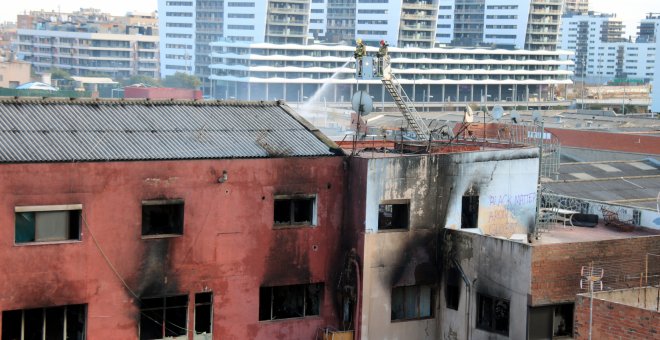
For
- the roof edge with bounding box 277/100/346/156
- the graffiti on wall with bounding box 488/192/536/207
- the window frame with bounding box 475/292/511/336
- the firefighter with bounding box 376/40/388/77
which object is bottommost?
the window frame with bounding box 475/292/511/336

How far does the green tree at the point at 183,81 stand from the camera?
181413 millimetres

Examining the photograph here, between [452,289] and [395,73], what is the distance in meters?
146

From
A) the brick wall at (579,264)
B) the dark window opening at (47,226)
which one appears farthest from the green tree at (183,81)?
the dark window opening at (47,226)

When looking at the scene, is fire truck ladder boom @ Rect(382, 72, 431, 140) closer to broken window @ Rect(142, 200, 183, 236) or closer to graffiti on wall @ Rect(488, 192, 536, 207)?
graffiti on wall @ Rect(488, 192, 536, 207)

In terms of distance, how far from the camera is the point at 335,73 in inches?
6737

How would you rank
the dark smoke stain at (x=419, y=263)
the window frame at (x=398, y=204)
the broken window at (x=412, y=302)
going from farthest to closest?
1. the broken window at (x=412, y=302)
2. the dark smoke stain at (x=419, y=263)
3. the window frame at (x=398, y=204)

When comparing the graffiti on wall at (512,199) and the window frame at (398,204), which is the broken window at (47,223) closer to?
the window frame at (398,204)

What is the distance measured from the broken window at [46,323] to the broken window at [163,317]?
1.30m

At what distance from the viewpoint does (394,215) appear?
24312 millimetres

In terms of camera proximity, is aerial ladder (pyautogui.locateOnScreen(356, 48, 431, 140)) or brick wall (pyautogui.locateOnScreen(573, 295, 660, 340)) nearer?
brick wall (pyautogui.locateOnScreen(573, 295, 660, 340))

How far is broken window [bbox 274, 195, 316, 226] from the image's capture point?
23.6m

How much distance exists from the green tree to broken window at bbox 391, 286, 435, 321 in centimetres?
15772

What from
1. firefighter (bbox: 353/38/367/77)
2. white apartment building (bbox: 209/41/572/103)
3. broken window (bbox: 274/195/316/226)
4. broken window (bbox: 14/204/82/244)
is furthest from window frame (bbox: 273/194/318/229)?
white apartment building (bbox: 209/41/572/103)

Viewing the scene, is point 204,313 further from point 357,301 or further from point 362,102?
point 362,102
